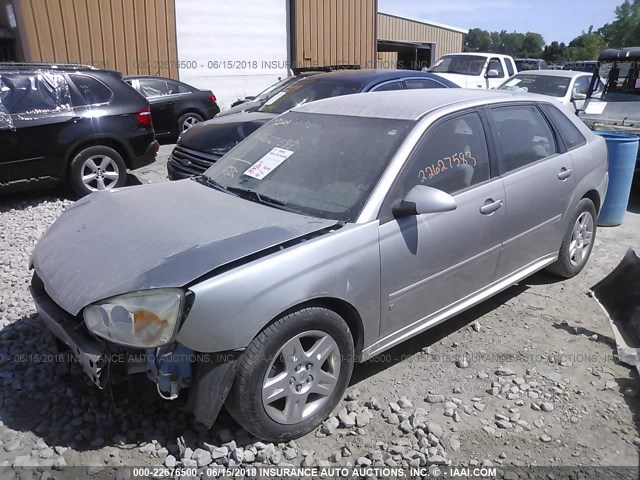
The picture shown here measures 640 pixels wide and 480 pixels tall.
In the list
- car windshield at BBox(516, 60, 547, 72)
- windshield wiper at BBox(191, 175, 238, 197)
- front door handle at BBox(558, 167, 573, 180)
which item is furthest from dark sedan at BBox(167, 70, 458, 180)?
car windshield at BBox(516, 60, 547, 72)

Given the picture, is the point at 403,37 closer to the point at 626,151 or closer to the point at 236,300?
the point at 626,151

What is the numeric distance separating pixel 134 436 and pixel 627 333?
3294mm

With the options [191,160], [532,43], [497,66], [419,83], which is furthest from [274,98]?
[532,43]

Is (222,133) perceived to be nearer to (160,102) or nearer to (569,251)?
(569,251)

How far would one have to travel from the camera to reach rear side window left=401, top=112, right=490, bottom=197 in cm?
315

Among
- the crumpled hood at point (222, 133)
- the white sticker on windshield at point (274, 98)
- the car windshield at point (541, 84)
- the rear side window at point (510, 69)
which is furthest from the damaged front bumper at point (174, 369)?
the rear side window at point (510, 69)

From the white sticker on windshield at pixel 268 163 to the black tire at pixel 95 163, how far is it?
153 inches

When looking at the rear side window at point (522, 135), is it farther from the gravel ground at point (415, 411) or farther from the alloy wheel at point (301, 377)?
the alloy wheel at point (301, 377)

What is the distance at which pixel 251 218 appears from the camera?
2916mm

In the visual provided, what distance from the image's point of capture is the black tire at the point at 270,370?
8.02 ft

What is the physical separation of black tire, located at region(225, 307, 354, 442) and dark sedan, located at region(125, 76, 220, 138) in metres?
9.06

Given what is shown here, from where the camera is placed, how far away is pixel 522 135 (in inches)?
156

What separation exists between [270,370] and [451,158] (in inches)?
68.8

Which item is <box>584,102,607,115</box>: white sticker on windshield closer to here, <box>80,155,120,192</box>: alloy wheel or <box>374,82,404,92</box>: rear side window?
<box>374,82,404,92</box>: rear side window
